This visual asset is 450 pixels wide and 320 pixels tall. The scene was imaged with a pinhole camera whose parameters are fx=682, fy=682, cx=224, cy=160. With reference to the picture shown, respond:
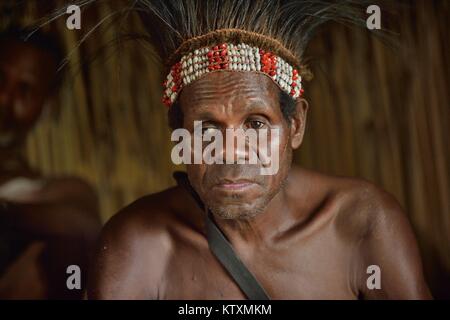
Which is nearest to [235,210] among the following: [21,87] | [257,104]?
[257,104]

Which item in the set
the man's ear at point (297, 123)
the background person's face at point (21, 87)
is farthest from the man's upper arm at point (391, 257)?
the background person's face at point (21, 87)

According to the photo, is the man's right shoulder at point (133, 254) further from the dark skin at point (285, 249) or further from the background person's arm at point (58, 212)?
the background person's arm at point (58, 212)

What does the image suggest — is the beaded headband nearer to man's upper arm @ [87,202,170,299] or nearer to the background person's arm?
man's upper arm @ [87,202,170,299]

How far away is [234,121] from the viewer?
2.19m

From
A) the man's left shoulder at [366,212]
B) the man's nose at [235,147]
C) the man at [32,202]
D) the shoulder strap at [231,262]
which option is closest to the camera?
the man's nose at [235,147]

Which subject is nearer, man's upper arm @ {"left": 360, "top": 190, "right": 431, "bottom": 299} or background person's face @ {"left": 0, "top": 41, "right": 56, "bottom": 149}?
man's upper arm @ {"left": 360, "top": 190, "right": 431, "bottom": 299}

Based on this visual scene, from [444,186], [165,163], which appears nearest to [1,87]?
[165,163]

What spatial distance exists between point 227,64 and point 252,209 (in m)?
0.48

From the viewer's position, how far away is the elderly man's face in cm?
217

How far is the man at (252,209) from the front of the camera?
222 cm

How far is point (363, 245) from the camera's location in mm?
2477

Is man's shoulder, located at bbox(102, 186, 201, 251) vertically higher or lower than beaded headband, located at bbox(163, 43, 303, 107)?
lower

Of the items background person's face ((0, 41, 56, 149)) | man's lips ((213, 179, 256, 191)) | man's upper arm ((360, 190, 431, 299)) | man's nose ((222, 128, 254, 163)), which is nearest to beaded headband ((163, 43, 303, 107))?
man's nose ((222, 128, 254, 163))

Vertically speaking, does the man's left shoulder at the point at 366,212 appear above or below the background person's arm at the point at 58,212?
below
